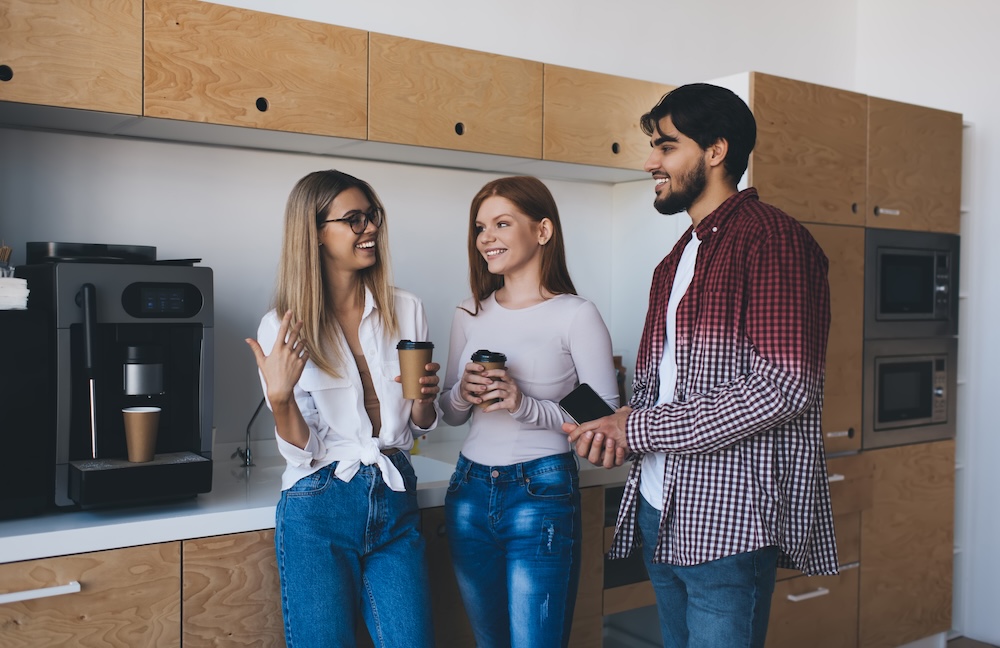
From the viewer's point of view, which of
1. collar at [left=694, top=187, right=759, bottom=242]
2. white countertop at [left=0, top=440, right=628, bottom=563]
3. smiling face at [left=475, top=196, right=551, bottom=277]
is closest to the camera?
collar at [left=694, top=187, right=759, bottom=242]

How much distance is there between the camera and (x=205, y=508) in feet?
6.56

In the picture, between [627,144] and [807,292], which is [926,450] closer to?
[627,144]

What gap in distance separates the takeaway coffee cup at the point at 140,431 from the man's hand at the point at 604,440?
854 millimetres

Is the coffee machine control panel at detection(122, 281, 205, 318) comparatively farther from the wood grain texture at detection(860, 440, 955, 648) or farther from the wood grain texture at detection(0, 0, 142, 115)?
the wood grain texture at detection(860, 440, 955, 648)

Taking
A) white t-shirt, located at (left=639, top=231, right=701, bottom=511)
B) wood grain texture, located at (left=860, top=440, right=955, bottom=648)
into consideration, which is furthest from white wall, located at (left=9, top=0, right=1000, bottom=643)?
white t-shirt, located at (left=639, top=231, right=701, bottom=511)

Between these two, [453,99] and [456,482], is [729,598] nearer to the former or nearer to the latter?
[456,482]

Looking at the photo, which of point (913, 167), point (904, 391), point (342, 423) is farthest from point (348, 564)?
point (913, 167)

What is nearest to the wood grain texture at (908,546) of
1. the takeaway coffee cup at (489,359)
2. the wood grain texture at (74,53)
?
the takeaway coffee cup at (489,359)

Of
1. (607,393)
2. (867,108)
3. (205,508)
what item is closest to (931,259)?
(867,108)

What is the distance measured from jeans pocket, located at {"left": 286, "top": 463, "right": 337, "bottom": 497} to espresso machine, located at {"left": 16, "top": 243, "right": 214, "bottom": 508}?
0.27 metres

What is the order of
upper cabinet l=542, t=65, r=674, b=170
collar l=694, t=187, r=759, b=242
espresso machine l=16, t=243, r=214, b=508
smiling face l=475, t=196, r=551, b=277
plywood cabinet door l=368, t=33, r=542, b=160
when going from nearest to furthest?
collar l=694, t=187, r=759, b=242 → espresso machine l=16, t=243, r=214, b=508 → smiling face l=475, t=196, r=551, b=277 → plywood cabinet door l=368, t=33, r=542, b=160 → upper cabinet l=542, t=65, r=674, b=170

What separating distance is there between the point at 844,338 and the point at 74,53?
7.80 ft

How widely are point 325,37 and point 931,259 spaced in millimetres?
2265

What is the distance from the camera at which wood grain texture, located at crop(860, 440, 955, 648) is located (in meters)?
3.25
